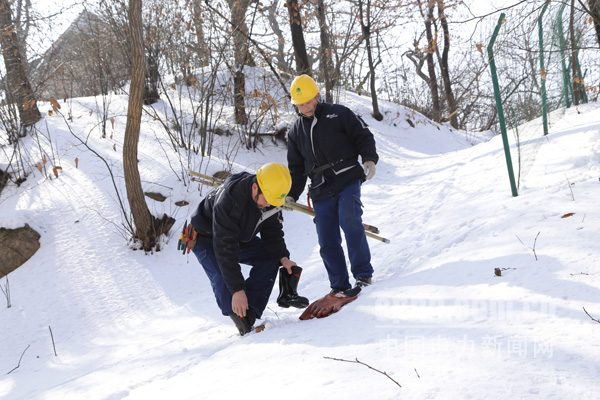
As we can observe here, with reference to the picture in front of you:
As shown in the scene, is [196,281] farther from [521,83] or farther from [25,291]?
[521,83]

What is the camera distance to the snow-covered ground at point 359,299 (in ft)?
6.32

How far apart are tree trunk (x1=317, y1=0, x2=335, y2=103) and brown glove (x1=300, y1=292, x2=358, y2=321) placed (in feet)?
27.7

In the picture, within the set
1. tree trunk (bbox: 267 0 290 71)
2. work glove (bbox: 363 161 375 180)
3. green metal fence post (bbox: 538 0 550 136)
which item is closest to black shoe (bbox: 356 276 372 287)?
work glove (bbox: 363 161 375 180)

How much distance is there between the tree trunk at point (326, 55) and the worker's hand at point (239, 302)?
8.70m

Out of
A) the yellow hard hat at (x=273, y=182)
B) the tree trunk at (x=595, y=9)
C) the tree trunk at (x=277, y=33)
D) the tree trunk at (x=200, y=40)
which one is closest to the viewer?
the yellow hard hat at (x=273, y=182)

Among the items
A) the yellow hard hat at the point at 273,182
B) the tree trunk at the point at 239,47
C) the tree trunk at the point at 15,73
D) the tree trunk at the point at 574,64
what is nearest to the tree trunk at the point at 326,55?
the tree trunk at the point at 239,47

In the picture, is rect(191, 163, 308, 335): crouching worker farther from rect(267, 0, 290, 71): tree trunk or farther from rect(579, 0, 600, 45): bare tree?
rect(267, 0, 290, 71): tree trunk

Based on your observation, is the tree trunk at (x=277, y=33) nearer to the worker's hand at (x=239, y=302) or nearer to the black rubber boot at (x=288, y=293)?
the black rubber boot at (x=288, y=293)

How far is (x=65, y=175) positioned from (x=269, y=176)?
20.0 ft

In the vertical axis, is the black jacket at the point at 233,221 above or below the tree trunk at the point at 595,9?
below

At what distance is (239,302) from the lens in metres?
3.14

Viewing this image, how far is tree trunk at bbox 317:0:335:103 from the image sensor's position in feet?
36.9

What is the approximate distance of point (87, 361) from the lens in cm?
429

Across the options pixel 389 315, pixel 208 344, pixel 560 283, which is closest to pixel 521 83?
pixel 560 283
